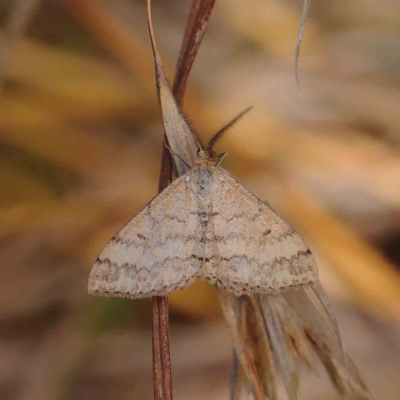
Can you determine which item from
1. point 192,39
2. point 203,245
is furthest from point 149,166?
point 192,39

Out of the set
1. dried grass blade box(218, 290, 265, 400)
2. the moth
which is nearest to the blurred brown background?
the moth

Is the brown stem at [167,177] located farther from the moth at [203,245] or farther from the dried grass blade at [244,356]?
the dried grass blade at [244,356]

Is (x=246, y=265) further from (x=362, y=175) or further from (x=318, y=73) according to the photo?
(x=318, y=73)

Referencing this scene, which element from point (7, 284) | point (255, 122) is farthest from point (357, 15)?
point (7, 284)

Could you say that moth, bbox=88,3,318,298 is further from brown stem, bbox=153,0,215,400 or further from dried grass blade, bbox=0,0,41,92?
dried grass blade, bbox=0,0,41,92

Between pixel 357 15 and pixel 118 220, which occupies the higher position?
pixel 357 15

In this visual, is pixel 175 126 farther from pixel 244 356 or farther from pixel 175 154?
pixel 244 356
